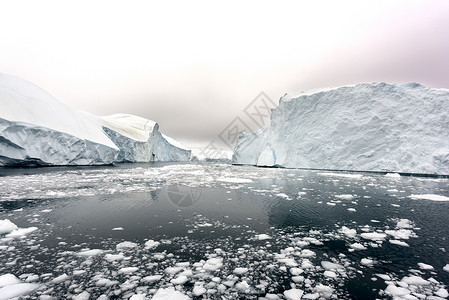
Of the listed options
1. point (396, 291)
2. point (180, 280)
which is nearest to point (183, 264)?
point (180, 280)

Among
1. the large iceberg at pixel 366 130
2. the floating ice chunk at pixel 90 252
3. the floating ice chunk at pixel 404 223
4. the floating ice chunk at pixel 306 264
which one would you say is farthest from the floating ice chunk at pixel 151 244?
the large iceberg at pixel 366 130

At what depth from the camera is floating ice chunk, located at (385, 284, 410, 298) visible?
2449 millimetres

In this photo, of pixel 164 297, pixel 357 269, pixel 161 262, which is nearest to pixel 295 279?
pixel 357 269

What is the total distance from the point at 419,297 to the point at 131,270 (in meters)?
3.46

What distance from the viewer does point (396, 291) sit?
98.4 inches

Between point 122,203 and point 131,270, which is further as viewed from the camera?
point 122,203

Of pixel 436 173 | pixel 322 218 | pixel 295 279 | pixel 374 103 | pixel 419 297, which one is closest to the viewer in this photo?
pixel 419 297

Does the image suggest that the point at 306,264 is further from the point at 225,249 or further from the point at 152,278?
the point at 152,278

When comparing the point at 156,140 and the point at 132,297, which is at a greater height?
the point at 156,140

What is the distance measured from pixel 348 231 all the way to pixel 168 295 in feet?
13.1

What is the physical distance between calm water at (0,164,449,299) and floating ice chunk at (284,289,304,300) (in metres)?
0.08

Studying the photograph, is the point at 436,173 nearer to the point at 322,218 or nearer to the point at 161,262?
the point at 322,218

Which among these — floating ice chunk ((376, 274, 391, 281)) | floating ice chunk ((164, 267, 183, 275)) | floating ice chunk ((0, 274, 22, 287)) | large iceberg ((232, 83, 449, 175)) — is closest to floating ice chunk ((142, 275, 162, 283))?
floating ice chunk ((164, 267, 183, 275))

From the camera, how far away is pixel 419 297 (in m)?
2.40
